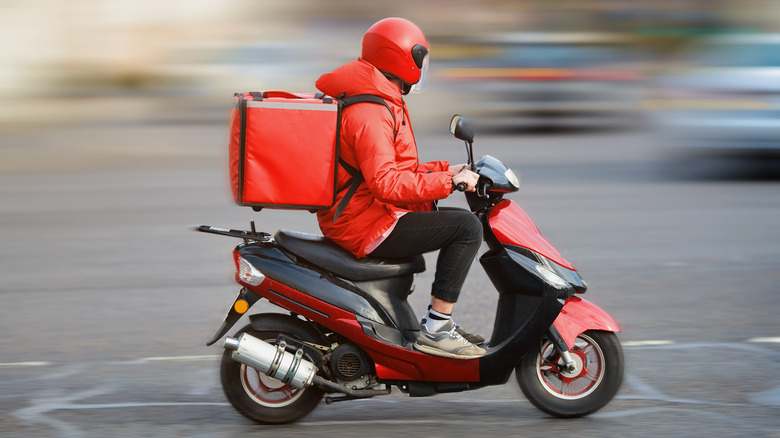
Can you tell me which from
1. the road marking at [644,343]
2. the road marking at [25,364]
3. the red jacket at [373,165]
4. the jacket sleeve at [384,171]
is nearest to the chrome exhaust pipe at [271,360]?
the red jacket at [373,165]

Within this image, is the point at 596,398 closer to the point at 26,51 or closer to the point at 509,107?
the point at 509,107

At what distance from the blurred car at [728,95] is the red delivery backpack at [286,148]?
8.92 metres

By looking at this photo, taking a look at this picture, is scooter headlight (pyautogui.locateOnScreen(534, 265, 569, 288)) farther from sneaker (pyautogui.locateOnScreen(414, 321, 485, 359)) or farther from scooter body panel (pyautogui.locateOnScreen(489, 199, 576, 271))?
sneaker (pyautogui.locateOnScreen(414, 321, 485, 359))

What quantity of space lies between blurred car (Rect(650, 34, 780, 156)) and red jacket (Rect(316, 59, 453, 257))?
8.66 m

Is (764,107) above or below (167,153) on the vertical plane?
above

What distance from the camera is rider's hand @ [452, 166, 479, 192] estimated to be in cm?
476

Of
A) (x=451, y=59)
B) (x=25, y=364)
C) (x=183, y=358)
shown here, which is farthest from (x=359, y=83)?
(x=451, y=59)

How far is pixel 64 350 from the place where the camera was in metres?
6.56

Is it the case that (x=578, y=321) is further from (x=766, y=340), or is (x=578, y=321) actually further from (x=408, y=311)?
(x=766, y=340)

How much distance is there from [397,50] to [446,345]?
1.28 m

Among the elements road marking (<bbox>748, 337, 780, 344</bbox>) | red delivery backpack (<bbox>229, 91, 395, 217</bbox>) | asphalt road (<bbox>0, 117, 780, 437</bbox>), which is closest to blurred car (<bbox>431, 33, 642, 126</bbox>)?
asphalt road (<bbox>0, 117, 780, 437</bbox>)

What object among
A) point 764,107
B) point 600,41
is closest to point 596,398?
point 764,107

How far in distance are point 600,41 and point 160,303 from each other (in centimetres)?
1385

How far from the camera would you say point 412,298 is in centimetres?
764
